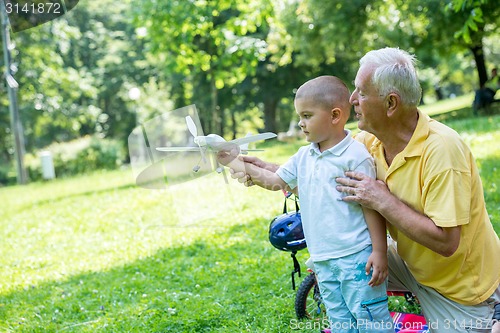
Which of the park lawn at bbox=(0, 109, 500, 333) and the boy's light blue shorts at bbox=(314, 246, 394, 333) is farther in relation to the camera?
the park lawn at bbox=(0, 109, 500, 333)

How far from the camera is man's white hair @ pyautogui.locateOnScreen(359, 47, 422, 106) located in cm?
250

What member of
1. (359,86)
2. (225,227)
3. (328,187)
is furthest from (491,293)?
(225,227)

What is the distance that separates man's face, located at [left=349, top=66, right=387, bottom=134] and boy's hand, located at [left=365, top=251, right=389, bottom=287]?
1.89ft

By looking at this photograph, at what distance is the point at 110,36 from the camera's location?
3444 centimetres

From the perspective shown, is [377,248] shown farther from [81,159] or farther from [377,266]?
[81,159]

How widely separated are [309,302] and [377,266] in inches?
54.0

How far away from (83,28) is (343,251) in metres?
34.4

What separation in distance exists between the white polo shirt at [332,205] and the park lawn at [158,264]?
1177mm

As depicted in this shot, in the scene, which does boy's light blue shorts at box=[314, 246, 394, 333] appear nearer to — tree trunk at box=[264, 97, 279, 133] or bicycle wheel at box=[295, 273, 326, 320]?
bicycle wheel at box=[295, 273, 326, 320]

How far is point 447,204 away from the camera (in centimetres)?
243

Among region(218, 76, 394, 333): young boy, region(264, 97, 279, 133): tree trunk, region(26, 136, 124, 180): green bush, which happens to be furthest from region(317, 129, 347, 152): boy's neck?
region(264, 97, 279, 133): tree trunk

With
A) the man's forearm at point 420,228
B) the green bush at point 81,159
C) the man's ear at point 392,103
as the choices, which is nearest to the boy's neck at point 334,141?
the man's ear at point 392,103

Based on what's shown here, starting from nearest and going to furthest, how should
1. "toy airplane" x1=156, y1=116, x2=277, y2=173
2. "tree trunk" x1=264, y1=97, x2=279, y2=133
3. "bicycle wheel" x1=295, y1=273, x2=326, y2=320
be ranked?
1. "toy airplane" x1=156, y1=116, x2=277, y2=173
2. "bicycle wheel" x1=295, y1=273, x2=326, y2=320
3. "tree trunk" x1=264, y1=97, x2=279, y2=133

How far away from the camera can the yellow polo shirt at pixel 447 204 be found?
245 centimetres
